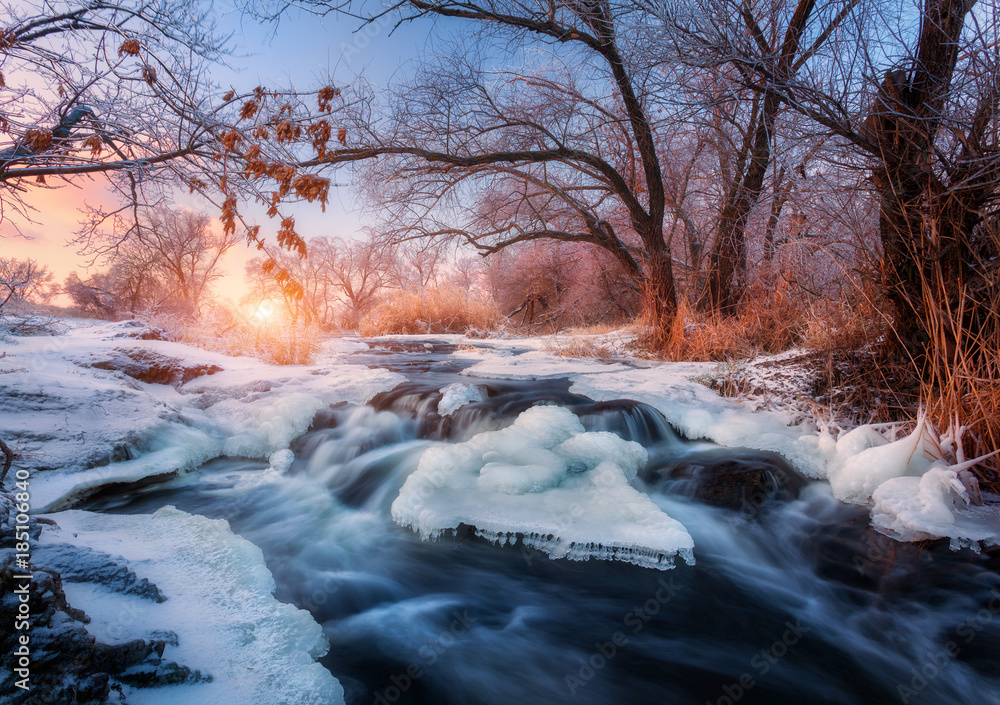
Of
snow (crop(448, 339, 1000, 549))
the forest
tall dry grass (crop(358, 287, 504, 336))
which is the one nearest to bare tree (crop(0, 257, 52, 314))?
the forest

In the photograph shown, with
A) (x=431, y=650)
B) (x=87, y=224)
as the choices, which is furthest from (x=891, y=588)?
(x=87, y=224)

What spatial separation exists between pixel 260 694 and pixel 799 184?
185 inches

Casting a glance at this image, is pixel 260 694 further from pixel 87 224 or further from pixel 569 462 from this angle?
pixel 87 224

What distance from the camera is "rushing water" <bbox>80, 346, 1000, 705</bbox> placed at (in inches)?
65.6

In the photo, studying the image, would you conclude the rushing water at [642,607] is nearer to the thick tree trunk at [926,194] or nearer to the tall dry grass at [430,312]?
the thick tree trunk at [926,194]

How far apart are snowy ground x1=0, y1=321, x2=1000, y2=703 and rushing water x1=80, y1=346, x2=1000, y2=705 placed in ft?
0.56

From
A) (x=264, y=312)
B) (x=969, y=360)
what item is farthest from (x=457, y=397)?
(x=264, y=312)

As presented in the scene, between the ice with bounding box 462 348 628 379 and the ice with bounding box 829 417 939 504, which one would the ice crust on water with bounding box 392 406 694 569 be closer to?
the ice with bounding box 829 417 939 504

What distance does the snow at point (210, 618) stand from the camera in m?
1.33

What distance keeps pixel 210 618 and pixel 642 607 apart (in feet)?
5.62

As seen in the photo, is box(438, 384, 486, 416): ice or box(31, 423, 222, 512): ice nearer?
box(31, 423, 222, 512): ice

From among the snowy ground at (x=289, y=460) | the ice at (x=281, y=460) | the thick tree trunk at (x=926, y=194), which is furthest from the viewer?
the ice at (x=281, y=460)

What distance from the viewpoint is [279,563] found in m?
2.39

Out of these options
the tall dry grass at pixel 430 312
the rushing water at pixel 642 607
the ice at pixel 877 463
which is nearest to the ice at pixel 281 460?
the rushing water at pixel 642 607
